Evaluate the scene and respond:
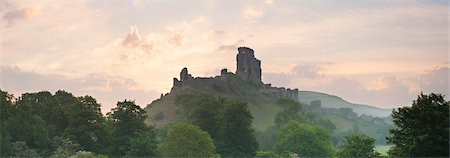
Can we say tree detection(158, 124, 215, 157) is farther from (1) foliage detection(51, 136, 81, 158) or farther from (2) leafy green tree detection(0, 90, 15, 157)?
(2) leafy green tree detection(0, 90, 15, 157)

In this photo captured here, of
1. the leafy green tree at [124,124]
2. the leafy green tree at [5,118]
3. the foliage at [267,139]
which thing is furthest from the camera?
the foliage at [267,139]

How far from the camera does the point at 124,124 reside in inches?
3147

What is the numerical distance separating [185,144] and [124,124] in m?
10.1

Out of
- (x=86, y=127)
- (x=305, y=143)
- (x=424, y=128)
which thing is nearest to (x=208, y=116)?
(x=305, y=143)

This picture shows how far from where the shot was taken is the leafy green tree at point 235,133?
91.7m

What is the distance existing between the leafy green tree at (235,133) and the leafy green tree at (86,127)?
2070 cm

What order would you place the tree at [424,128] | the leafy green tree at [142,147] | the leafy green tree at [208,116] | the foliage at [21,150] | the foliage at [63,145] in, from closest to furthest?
the tree at [424,128] < the foliage at [21,150] < the foliage at [63,145] < the leafy green tree at [142,147] < the leafy green tree at [208,116]

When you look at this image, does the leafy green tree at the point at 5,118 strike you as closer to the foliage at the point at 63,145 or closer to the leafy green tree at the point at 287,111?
the foliage at the point at 63,145

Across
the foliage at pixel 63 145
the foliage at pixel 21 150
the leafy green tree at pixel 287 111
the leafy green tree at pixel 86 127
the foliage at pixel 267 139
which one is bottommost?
the foliage at pixel 21 150

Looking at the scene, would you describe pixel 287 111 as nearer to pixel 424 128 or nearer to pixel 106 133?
pixel 106 133

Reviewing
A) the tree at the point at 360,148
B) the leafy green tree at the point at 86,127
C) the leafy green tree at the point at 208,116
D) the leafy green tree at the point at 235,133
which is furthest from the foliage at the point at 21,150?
the tree at the point at 360,148

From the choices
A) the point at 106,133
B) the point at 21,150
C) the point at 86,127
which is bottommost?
the point at 21,150

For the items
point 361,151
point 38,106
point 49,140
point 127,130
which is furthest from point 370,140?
point 38,106

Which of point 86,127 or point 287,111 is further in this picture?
point 287,111
